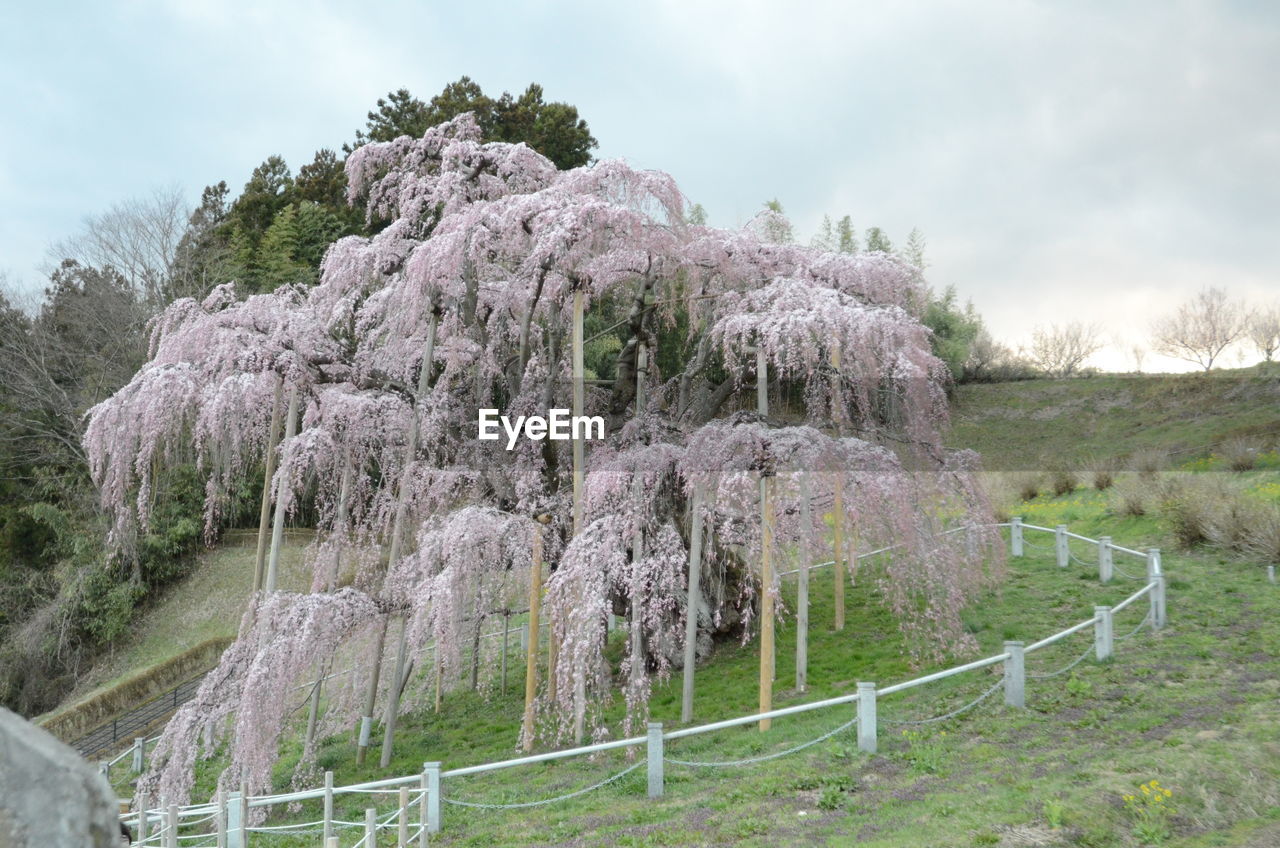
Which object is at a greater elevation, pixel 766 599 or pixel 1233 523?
pixel 1233 523

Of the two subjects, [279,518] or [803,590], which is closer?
[279,518]

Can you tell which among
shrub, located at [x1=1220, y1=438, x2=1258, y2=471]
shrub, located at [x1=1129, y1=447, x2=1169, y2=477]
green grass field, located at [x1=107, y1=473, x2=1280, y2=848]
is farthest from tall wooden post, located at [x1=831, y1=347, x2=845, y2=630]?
shrub, located at [x1=1220, y1=438, x2=1258, y2=471]

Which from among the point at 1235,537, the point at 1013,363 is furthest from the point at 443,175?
the point at 1013,363

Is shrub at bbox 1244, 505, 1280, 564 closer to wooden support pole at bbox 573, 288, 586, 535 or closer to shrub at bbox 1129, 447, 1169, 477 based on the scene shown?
shrub at bbox 1129, 447, 1169, 477

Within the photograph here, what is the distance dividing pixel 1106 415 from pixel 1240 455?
1173cm

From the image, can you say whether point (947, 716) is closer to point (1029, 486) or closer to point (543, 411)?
point (543, 411)

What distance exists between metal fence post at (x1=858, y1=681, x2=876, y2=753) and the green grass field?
8.4 inches

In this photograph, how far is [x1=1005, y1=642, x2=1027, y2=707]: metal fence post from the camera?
8938mm

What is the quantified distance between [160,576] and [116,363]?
209 inches

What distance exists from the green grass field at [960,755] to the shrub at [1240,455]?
7.42 meters

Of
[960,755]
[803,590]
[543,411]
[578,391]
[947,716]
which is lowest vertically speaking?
[960,755]

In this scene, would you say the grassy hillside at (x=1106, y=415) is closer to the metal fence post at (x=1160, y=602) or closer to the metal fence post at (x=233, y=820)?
the metal fence post at (x=1160, y=602)

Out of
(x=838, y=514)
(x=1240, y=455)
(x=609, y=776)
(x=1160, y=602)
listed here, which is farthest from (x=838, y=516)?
(x=1240, y=455)

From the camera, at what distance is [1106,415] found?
31281 mm
